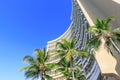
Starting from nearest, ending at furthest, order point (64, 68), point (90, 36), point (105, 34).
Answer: point (105, 34), point (64, 68), point (90, 36)

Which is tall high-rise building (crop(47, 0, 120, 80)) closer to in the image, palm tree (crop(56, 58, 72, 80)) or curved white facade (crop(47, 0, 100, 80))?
curved white facade (crop(47, 0, 100, 80))

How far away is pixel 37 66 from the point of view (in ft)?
220

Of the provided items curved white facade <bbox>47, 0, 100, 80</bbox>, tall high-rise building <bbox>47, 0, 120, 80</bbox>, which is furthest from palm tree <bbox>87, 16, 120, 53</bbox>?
curved white facade <bbox>47, 0, 100, 80</bbox>

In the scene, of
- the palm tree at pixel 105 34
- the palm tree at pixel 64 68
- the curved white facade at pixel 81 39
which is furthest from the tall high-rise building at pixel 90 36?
the palm tree at pixel 105 34

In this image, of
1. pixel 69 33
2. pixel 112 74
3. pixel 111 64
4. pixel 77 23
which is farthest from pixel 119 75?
pixel 69 33

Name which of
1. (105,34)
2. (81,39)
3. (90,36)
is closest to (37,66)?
(105,34)

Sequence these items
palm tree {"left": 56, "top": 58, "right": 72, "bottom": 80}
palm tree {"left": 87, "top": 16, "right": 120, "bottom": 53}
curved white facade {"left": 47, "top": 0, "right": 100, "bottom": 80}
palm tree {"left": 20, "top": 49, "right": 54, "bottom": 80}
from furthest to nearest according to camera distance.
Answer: curved white facade {"left": 47, "top": 0, "right": 100, "bottom": 80} < palm tree {"left": 56, "top": 58, "right": 72, "bottom": 80} < palm tree {"left": 20, "top": 49, "right": 54, "bottom": 80} < palm tree {"left": 87, "top": 16, "right": 120, "bottom": 53}

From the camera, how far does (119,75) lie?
6731cm

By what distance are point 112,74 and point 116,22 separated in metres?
13.2

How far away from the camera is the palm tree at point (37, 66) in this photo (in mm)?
66688

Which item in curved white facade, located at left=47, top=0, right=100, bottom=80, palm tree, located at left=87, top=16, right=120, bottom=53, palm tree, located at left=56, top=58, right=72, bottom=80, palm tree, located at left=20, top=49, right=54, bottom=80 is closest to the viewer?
palm tree, located at left=87, top=16, right=120, bottom=53

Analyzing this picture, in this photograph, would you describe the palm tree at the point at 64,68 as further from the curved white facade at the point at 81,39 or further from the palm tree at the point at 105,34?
the palm tree at the point at 105,34

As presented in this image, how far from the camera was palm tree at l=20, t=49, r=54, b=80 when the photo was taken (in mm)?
66688

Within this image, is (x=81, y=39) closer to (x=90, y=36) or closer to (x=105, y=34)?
(x=90, y=36)
